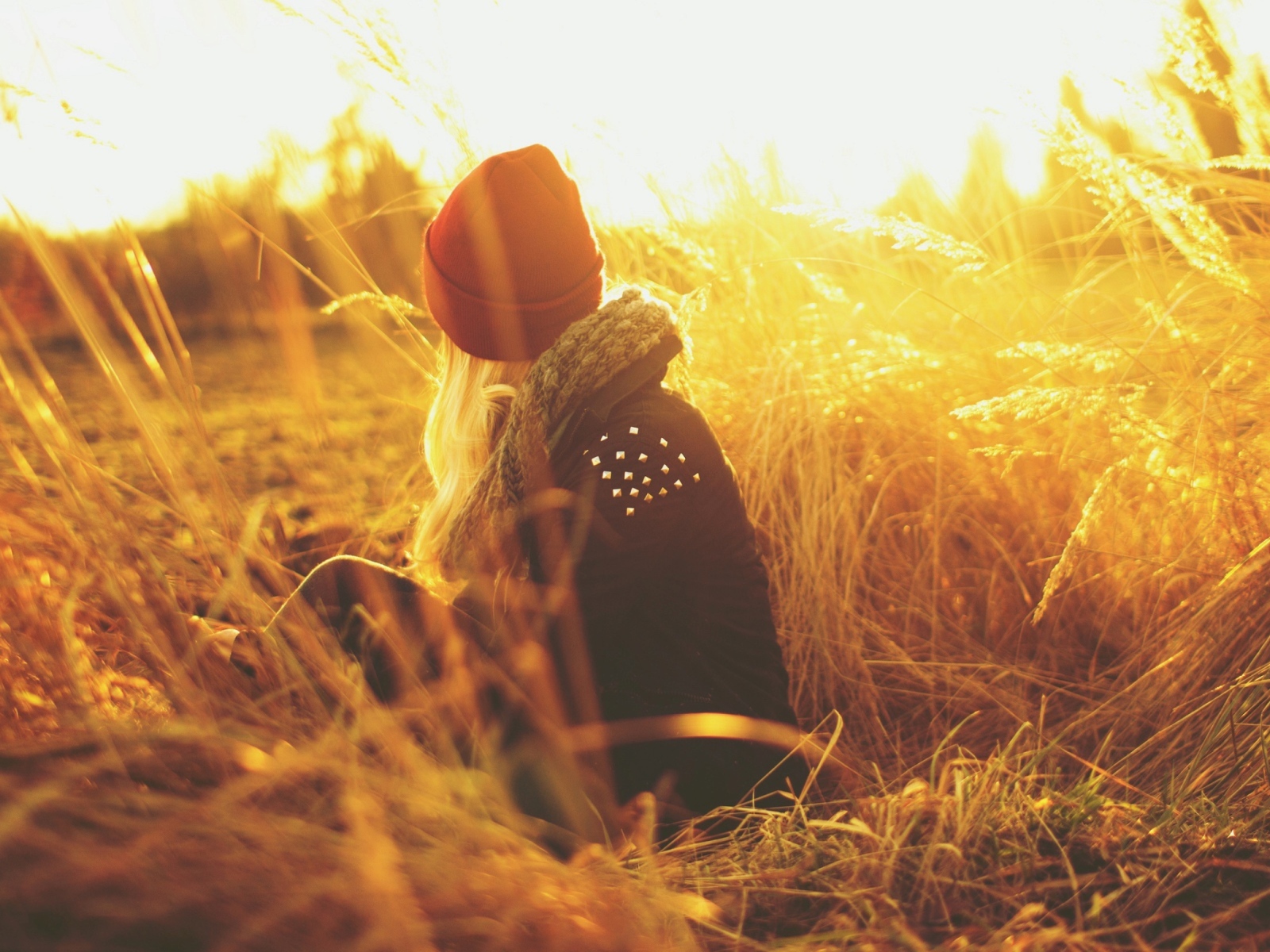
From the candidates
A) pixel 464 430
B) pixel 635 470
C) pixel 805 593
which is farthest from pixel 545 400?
pixel 805 593

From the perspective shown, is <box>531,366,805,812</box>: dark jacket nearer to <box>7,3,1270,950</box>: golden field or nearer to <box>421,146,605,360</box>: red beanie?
<box>7,3,1270,950</box>: golden field

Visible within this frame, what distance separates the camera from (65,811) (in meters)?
0.67

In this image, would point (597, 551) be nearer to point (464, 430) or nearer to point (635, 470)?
point (635, 470)

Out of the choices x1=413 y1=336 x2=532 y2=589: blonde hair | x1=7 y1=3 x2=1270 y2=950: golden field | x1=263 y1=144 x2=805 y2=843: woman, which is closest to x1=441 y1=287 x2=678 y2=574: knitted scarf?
x1=263 y1=144 x2=805 y2=843: woman

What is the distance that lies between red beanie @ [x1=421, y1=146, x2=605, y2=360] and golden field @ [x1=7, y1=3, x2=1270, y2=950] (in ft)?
0.66

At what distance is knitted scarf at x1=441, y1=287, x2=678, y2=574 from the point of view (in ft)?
4.29

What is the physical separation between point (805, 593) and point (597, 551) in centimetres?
59

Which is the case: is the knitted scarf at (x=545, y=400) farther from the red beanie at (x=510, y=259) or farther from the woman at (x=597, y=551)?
the red beanie at (x=510, y=259)

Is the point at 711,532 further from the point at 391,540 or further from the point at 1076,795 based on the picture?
the point at 391,540

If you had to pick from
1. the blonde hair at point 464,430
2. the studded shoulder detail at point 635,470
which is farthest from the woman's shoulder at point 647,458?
the blonde hair at point 464,430

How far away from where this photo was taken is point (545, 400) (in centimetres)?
134

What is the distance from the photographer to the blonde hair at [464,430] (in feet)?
5.09

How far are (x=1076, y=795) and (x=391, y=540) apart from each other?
1.52 m

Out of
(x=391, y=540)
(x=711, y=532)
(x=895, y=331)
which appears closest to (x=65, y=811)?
(x=711, y=532)
